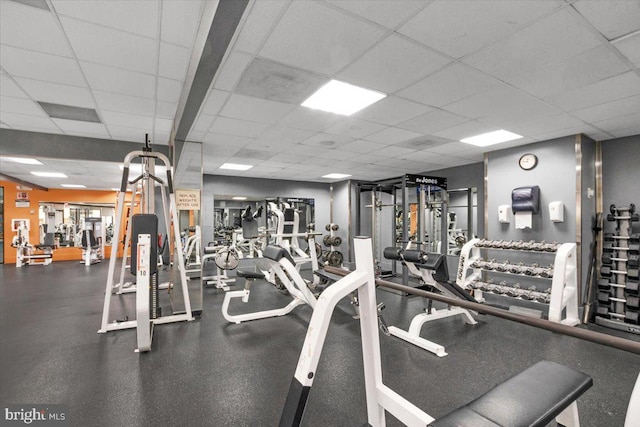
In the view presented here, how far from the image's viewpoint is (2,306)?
4477 millimetres

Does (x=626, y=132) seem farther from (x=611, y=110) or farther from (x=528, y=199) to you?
(x=528, y=199)

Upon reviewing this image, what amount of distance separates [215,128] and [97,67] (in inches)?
56.0

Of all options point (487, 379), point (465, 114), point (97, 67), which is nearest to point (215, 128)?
point (97, 67)

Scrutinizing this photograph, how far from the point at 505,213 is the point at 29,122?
674 centimetres

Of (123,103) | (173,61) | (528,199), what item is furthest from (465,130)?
(123,103)

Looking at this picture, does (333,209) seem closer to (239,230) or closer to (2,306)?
(239,230)

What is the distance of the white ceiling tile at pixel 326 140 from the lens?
13.8 ft

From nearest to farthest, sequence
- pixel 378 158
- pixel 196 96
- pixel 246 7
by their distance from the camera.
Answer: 1. pixel 246 7
2. pixel 196 96
3. pixel 378 158

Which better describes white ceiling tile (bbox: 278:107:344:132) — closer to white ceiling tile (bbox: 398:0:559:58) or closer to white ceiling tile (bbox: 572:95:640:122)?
white ceiling tile (bbox: 398:0:559:58)

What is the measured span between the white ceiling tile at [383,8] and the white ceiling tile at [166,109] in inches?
93.3

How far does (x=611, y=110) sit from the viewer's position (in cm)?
314

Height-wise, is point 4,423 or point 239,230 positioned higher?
point 239,230

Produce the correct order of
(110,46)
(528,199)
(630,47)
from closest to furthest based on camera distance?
(630,47) < (110,46) < (528,199)

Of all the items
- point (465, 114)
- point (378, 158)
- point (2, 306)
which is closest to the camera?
point (465, 114)
